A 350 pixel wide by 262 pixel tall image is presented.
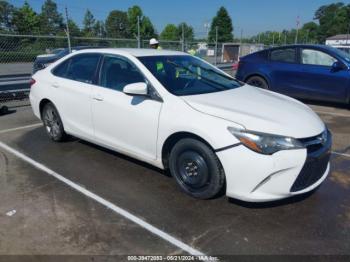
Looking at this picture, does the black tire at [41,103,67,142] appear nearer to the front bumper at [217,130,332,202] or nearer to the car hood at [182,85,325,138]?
the car hood at [182,85,325,138]

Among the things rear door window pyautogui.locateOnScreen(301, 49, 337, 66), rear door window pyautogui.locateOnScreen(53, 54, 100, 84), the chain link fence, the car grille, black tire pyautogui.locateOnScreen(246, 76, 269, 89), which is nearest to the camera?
the car grille

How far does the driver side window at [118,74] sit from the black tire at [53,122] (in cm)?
129

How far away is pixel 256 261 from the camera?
2.71 meters

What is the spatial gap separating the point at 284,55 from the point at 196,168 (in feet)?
20.8

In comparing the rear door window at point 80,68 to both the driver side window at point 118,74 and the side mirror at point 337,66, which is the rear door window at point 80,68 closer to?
the driver side window at point 118,74

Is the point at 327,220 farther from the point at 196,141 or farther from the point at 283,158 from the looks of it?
the point at 196,141

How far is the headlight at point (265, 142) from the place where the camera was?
3.09m

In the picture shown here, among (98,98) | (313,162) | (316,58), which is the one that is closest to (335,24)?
(316,58)

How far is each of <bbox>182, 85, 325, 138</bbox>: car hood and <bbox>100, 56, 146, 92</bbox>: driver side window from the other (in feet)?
2.72

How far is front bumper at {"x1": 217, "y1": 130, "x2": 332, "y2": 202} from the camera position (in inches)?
121

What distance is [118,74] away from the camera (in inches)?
174

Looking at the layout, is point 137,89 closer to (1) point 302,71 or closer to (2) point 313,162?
(2) point 313,162

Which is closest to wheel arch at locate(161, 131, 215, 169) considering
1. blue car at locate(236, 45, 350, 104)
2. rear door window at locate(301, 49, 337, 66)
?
blue car at locate(236, 45, 350, 104)

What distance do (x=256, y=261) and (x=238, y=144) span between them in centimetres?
100
